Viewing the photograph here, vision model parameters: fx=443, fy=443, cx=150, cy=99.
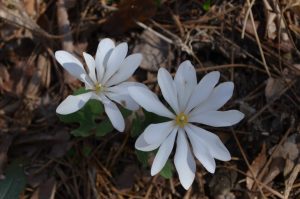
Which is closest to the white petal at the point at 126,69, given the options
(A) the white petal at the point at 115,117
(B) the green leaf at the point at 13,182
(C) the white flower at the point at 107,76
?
(C) the white flower at the point at 107,76

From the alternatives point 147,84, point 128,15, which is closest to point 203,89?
point 147,84

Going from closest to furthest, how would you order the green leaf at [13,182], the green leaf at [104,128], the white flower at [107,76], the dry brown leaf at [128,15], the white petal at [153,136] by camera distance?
the white petal at [153,136], the white flower at [107,76], the green leaf at [104,128], the green leaf at [13,182], the dry brown leaf at [128,15]

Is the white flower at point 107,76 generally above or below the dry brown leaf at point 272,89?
above

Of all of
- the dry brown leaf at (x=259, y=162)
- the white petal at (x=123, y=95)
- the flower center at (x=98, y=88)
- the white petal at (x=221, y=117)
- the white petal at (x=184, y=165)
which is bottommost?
the dry brown leaf at (x=259, y=162)

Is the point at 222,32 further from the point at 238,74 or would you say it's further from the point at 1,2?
the point at 1,2

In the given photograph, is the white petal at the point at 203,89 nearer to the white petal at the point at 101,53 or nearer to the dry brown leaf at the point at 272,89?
the white petal at the point at 101,53

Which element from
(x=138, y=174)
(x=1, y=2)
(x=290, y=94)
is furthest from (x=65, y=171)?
(x=290, y=94)

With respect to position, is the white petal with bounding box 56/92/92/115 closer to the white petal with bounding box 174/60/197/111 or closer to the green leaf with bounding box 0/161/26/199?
the white petal with bounding box 174/60/197/111
